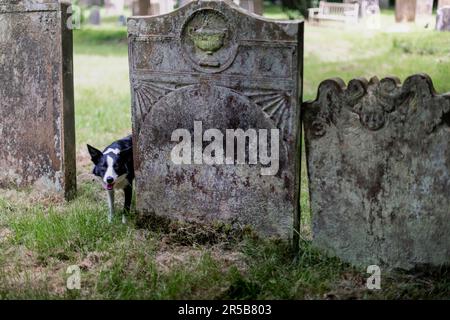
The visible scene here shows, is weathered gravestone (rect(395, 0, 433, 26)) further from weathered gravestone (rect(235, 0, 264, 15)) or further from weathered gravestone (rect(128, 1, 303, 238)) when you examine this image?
weathered gravestone (rect(128, 1, 303, 238))

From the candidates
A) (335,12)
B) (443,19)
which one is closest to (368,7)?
(335,12)

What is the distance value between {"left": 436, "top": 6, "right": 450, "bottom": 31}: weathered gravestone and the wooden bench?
11.7 ft

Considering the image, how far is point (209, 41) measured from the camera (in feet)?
14.7

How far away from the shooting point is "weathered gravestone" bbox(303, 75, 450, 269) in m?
4.00

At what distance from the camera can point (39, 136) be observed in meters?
5.77

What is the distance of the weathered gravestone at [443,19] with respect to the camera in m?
9.57

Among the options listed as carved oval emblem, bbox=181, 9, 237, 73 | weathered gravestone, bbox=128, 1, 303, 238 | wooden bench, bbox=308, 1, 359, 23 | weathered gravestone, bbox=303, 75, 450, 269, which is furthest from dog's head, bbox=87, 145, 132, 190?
wooden bench, bbox=308, 1, 359, 23

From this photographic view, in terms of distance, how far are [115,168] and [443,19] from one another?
6808mm

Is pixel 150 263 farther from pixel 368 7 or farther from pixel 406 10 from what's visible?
pixel 368 7

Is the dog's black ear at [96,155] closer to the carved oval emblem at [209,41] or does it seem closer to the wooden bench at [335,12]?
the carved oval emblem at [209,41]

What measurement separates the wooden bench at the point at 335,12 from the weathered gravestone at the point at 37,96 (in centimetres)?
928

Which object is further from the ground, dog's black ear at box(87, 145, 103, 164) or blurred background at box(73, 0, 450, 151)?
blurred background at box(73, 0, 450, 151)

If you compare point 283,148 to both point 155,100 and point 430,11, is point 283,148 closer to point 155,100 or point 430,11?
point 155,100
